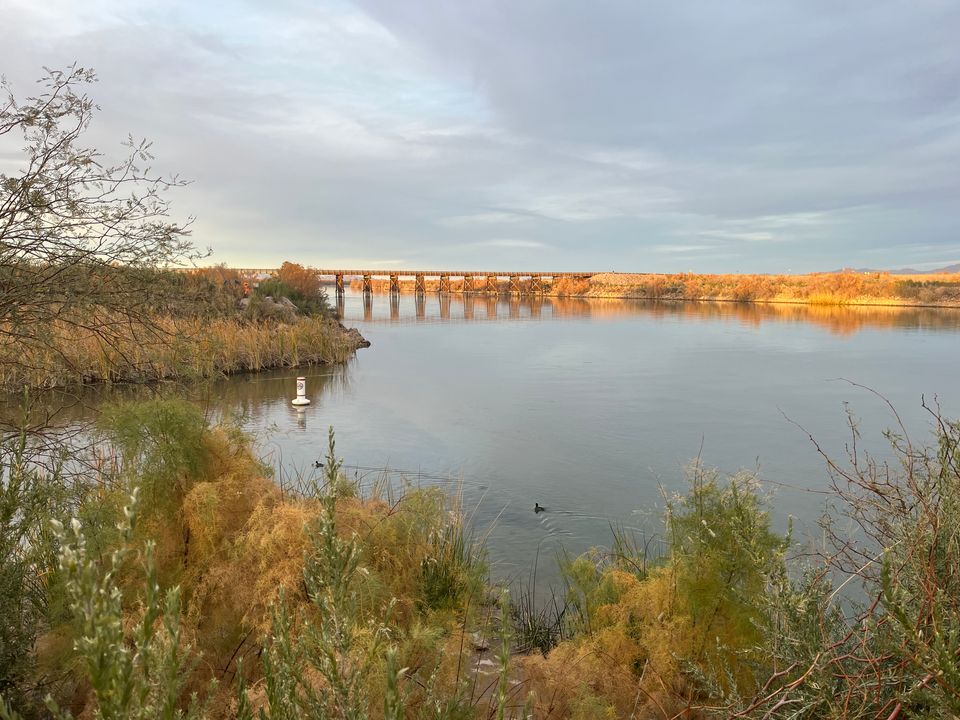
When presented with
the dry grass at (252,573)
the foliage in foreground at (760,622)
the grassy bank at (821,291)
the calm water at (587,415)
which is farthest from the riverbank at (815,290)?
the dry grass at (252,573)

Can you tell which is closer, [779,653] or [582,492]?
[779,653]

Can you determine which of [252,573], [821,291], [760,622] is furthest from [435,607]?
[821,291]

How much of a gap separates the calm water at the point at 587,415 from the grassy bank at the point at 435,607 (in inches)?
24.6

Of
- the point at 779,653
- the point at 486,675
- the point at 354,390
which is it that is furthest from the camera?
the point at 354,390

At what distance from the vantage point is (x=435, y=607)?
14.3 ft

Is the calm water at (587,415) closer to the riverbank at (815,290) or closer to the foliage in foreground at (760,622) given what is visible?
the foliage in foreground at (760,622)

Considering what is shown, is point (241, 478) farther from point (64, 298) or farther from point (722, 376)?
point (722, 376)

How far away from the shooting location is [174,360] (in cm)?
555

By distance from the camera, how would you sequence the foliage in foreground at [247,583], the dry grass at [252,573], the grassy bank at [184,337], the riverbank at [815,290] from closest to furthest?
the foliage in foreground at [247,583] → the dry grass at [252,573] → the grassy bank at [184,337] → the riverbank at [815,290]

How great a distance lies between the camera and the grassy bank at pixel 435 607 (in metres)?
2.03

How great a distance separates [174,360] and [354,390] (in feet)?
36.7

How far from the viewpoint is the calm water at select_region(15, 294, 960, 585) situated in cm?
822

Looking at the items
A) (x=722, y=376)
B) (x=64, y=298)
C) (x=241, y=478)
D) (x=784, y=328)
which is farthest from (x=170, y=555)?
(x=784, y=328)

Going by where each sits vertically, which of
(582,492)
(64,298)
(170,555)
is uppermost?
Answer: (64,298)
